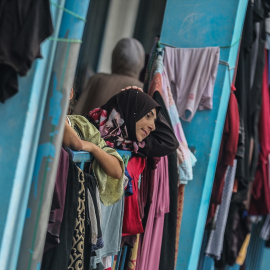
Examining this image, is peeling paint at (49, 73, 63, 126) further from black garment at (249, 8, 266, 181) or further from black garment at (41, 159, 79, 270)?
black garment at (249, 8, 266, 181)

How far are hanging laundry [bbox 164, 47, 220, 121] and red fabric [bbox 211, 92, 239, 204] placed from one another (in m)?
0.32

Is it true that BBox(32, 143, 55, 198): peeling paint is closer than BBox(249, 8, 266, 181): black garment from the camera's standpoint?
Yes

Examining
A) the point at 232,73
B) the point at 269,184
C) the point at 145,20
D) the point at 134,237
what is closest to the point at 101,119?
the point at 134,237

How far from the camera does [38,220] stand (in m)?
1.66

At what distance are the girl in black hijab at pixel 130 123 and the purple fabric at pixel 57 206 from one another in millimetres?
743

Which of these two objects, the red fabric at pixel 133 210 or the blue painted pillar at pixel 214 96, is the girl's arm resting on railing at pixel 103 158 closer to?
the red fabric at pixel 133 210

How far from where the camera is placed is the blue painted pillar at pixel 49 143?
1661mm

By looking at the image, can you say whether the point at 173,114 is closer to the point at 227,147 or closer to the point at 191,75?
the point at 191,75

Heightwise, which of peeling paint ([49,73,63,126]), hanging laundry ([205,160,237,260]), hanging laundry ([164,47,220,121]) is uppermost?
hanging laundry ([164,47,220,121])

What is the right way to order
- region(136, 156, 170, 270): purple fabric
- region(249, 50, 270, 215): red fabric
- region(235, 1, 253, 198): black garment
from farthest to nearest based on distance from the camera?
region(249, 50, 270, 215): red fabric
region(235, 1, 253, 198): black garment
region(136, 156, 170, 270): purple fabric

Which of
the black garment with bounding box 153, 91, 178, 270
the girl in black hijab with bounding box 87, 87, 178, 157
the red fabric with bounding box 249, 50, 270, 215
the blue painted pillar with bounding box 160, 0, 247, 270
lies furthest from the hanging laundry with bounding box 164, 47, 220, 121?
the red fabric with bounding box 249, 50, 270, 215

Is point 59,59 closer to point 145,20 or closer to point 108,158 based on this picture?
point 108,158

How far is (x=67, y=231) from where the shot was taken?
2082 millimetres

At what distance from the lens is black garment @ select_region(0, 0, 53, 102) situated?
4.93 feet
